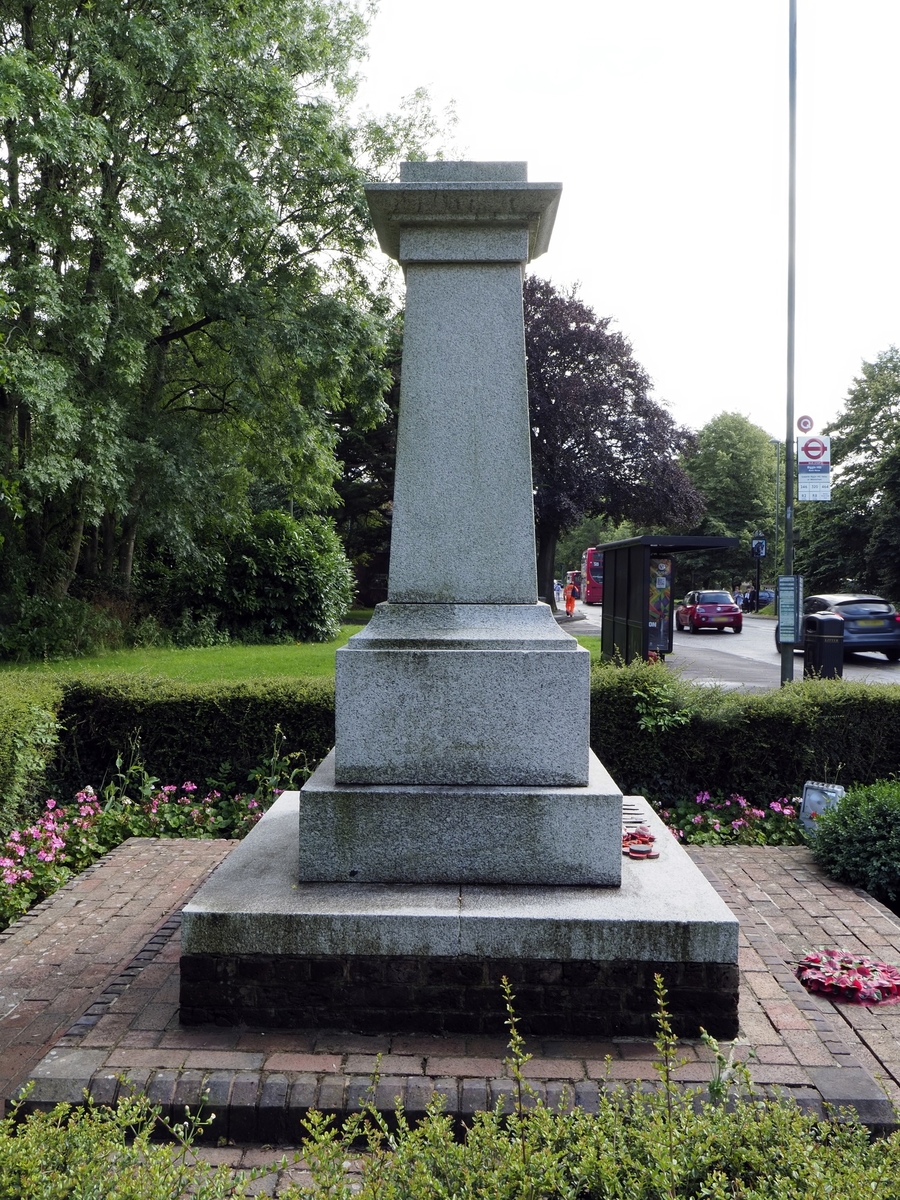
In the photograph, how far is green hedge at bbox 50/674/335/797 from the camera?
7.00 m

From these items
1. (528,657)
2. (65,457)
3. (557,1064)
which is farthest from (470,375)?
(65,457)

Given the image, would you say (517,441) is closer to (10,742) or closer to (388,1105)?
(388,1105)

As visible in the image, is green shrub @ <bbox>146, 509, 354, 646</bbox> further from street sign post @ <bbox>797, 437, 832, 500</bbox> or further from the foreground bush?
the foreground bush

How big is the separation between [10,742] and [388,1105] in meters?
3.95

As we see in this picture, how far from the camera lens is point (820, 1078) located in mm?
3018

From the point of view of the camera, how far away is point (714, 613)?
97.6 feet

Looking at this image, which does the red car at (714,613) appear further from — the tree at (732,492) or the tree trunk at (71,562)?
the tree at (732,492)

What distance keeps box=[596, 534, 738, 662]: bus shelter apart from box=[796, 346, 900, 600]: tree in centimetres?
2531

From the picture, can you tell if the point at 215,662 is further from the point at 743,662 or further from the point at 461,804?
the point at 743,662

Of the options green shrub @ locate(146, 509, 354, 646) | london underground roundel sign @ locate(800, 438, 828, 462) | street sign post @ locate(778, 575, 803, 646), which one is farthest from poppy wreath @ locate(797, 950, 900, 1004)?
green shrub @ locate(146, 509, 354, 646)

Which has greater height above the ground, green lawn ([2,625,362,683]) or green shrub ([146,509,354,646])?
green shrub ([146,509,354,646])

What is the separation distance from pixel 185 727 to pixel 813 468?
7.95 m

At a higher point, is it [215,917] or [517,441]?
[517,441]

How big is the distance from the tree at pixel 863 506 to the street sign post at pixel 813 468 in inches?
962
